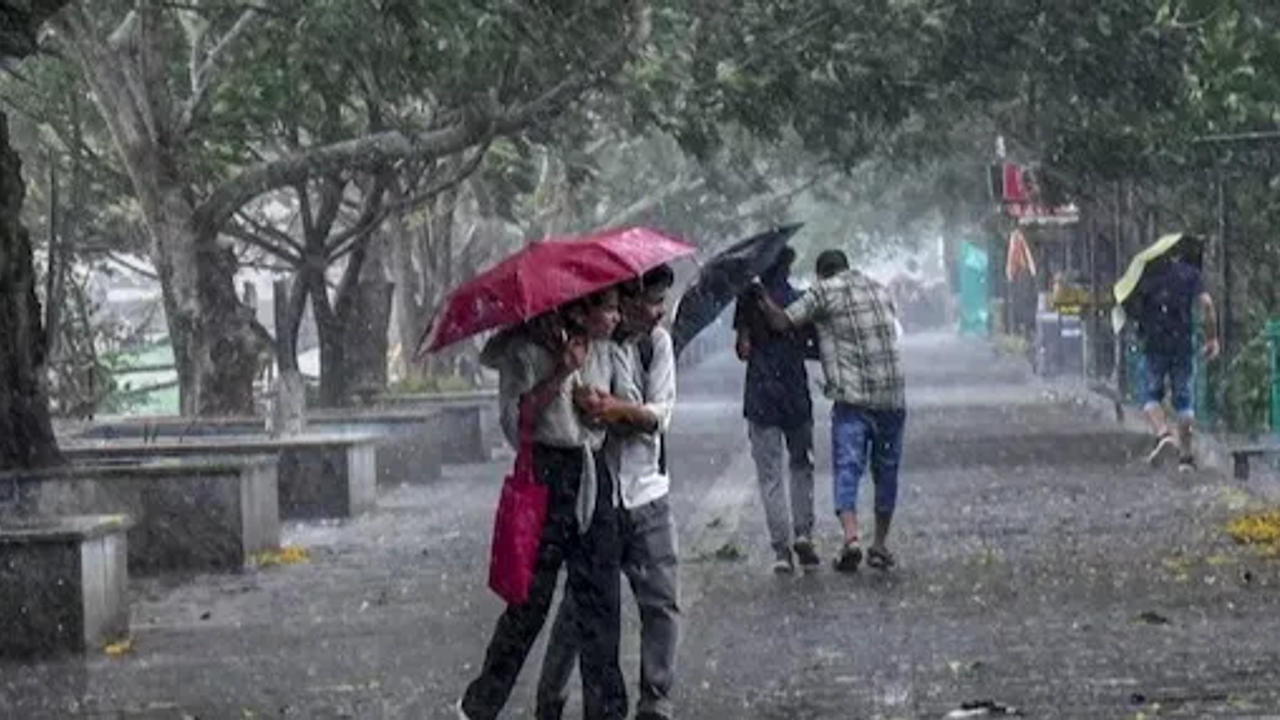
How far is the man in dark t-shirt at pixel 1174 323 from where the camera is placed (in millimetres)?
27234

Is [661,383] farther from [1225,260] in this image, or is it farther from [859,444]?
[1225,260]

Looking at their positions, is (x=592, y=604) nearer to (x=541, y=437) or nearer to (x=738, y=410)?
(x=541, y=437)

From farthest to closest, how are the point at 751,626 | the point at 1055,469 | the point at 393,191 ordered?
the point at 393,191 < the point at 1055,469 < the point at 751,626

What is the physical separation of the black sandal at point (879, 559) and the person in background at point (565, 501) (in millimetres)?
6911

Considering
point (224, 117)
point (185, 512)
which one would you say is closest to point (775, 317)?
point (185, 512)

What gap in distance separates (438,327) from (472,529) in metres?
13.1

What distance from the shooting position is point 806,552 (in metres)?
19.5

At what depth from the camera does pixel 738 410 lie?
167 ft

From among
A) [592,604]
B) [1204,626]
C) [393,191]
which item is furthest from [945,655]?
[393,191]

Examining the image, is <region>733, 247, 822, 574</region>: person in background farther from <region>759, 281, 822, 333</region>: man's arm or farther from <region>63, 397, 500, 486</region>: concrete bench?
<region>63, 397, 500, 486</region>: concrete bench

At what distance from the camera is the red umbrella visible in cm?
1219

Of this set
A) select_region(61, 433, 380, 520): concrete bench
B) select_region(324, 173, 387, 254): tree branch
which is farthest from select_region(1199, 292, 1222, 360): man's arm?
select_region(324, 173, 387, 254): tree branch

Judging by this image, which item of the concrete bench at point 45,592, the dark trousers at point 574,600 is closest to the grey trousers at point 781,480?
the concrete bench at point 45,592

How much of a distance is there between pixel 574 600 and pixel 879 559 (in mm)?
6968
